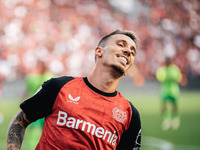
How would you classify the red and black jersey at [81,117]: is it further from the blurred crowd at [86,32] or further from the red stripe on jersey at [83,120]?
the blurred crowd at [86,32]

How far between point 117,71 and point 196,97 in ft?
43.1

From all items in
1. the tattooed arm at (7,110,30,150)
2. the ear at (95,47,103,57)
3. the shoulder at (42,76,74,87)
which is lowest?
the tattooed arm at (7,110,30,150)

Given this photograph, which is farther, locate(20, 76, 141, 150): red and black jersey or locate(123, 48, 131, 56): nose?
locate(123, 48, 131, 56): nose

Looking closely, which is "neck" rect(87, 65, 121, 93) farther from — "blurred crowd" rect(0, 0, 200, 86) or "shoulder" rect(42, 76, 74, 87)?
"blurred crowd" rect(0, 0, 200, 86)

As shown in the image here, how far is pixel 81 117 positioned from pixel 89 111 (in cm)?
6

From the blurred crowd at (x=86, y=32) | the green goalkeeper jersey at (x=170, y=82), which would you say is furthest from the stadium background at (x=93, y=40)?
the green goalkeeper jersey at (x=170, y=82)

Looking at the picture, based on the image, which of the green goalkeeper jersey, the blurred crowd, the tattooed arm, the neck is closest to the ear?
the neck

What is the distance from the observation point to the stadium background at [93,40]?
42.3 feet

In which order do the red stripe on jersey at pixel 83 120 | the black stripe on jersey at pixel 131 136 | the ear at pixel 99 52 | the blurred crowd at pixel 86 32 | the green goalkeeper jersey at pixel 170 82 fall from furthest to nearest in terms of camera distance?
the blurred crowd at pixel 86 32
the green goalkeeper jersey at pixel 170 82
the ear at pixel 99 52
the black stripe on jersey at pixel 131 136
the red stripe on jersey at pixel 83 120

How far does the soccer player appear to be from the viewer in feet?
5.13

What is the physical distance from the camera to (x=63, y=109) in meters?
1.60

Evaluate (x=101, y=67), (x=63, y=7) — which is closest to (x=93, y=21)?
(x=63, y=7)

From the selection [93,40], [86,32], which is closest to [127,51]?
[86,32]

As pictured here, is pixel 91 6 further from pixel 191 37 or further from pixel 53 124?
pixel 53 124
